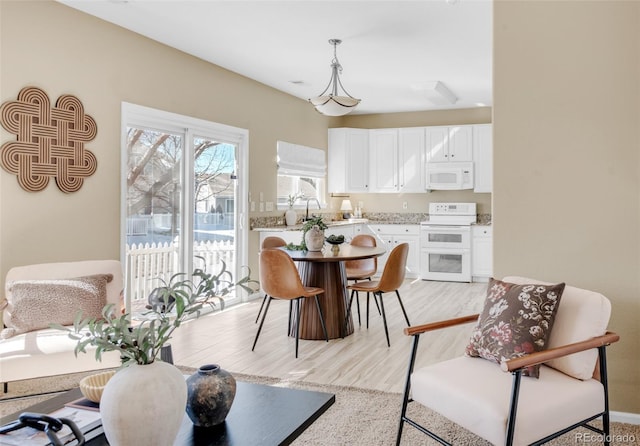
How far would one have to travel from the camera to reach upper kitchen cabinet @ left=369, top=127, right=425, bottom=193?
802 cm

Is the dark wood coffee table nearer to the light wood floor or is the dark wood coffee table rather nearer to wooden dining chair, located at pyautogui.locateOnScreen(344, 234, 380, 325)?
the light wood floor

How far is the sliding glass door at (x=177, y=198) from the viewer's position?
454cm

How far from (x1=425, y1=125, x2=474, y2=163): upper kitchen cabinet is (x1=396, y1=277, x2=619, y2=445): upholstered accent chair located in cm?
566

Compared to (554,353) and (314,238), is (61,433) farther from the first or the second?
(314,238)

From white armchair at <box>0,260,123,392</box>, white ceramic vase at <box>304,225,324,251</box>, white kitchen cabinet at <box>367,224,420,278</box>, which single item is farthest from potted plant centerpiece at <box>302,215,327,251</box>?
white kitchen cabinet at <box>367,224,420,278</box>

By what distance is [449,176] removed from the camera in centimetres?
773

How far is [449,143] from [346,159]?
1637 millimetres

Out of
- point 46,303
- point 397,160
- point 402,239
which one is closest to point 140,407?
point 46,303

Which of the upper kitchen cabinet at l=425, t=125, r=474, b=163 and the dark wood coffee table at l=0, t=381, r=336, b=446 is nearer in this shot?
the dark wood coffee table at l=0, t=381, r=336, b=446

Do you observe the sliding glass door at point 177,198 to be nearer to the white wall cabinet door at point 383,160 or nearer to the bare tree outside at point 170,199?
the bare tree outside at point 170,199

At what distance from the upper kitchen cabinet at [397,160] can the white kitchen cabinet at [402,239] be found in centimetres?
68

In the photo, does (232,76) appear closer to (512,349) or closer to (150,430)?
(512,349)

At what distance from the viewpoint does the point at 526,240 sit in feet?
9.16

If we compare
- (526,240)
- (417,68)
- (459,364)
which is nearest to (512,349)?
(459,364)
